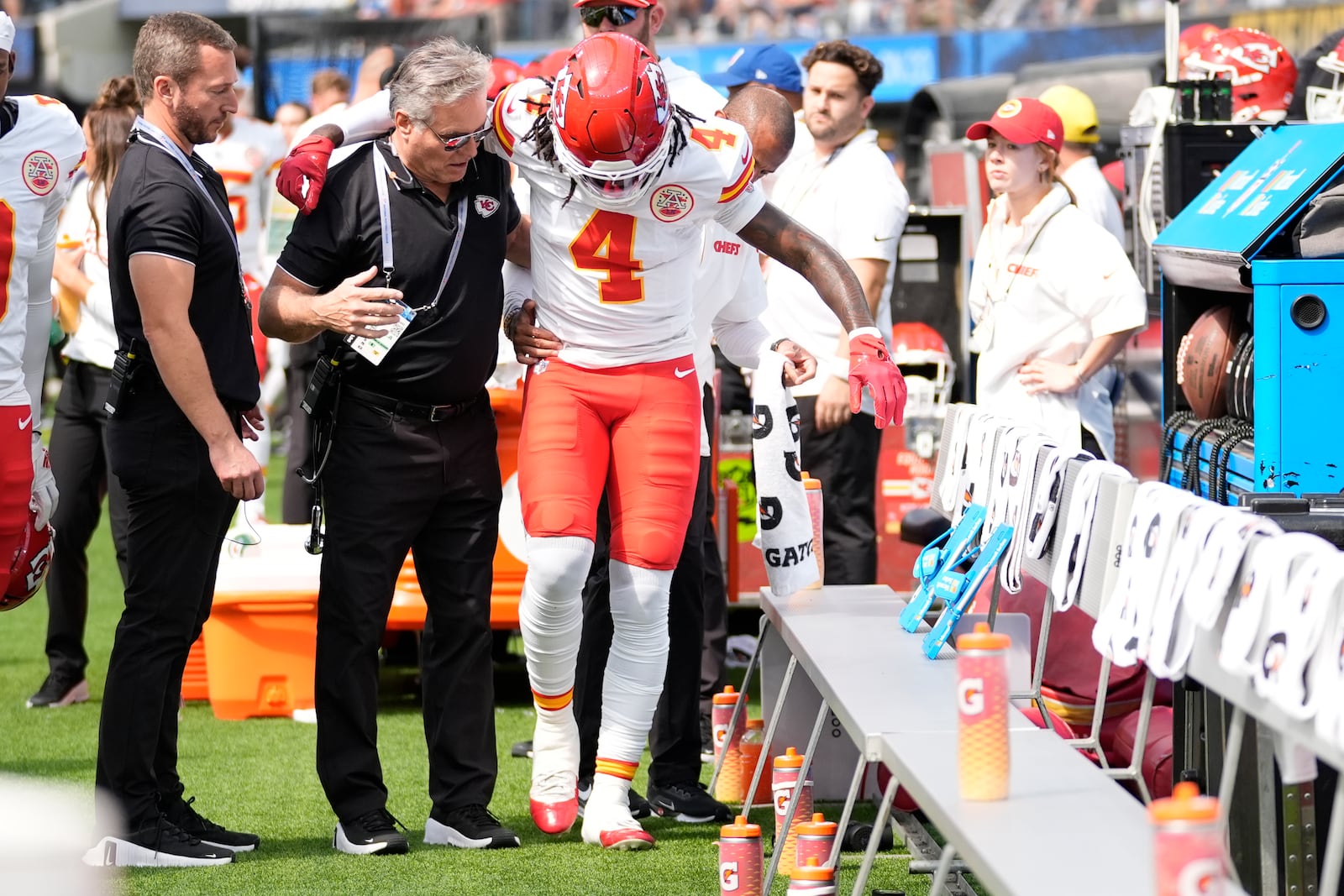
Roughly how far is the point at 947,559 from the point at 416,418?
1.23 metres

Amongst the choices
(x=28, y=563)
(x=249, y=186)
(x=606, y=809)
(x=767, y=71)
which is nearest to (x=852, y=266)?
(x=767, y=71)

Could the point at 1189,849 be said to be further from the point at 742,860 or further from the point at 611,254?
the point at 611,254

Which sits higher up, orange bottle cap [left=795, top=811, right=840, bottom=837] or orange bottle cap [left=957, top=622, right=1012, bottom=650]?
orange bottle cap [left=957, top=622, right=1012, bottom=650]

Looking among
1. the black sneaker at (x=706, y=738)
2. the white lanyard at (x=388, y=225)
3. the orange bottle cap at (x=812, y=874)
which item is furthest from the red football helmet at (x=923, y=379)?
the orange bottle cap at (x=812, y=874)

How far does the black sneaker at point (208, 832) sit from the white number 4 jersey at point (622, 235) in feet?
4.56

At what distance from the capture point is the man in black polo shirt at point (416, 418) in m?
3.87

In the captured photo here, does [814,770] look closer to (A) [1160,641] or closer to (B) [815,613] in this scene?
(B) [815,613]

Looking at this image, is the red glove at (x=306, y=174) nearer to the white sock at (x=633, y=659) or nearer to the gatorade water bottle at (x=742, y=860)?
the white sock at (x=633, y=659)

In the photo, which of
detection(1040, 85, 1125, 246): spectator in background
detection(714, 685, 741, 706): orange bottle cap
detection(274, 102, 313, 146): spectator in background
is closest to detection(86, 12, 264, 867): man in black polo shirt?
A: detection(714, 685, 741, 706): orange bottle cap

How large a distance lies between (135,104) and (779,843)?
3217mm

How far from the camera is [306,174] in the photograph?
3.80 meters

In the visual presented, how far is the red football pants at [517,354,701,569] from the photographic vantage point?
397cm

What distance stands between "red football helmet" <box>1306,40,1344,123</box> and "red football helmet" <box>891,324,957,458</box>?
182cm

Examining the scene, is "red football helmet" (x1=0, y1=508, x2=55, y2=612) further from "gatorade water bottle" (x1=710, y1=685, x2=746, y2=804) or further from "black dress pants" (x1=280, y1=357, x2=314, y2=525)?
"black dress pants" (x1=280, y1=357, x2=314, y2=525)
